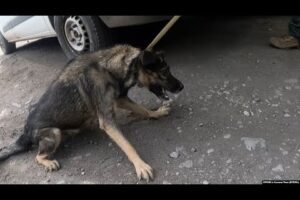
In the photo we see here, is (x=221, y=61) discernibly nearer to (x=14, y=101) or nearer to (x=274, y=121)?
(x=274, y=121)

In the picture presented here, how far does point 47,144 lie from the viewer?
4371mm

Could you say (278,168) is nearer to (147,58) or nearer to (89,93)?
(147,58)

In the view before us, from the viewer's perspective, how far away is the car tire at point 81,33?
214 inches

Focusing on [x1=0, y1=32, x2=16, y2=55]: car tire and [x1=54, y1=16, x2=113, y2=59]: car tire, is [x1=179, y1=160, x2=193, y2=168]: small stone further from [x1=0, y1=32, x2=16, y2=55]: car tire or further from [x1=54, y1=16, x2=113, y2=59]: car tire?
[x1=0, y1=32, x2=16, y2=55]: car tire

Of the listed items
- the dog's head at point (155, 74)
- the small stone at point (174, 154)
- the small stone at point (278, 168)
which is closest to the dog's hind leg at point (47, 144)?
the dog's head at point (155, 74)

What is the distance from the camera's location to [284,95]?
15.6 feet

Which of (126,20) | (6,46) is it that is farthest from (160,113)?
(6,46)

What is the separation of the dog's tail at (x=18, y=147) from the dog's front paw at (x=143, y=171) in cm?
128

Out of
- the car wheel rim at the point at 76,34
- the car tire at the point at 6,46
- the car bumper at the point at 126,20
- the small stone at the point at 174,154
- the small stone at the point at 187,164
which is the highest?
the car bumper at the point at 126,20

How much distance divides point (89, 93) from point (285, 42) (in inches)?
109

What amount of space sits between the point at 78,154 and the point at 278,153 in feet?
6.48

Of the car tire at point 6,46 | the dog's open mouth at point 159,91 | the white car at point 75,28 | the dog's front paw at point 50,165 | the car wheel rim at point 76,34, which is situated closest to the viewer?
the dog's front paw at point 50,165

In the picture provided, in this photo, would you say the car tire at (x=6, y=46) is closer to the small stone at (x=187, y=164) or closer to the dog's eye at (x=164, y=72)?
the dog's eye at (x=164, y=72)
